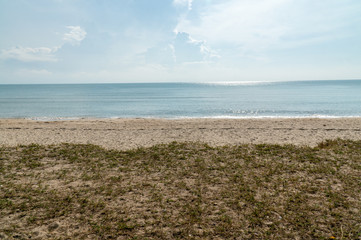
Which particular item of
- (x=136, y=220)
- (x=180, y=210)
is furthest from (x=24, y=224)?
(x=180, y=210)

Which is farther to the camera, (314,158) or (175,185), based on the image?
(314,158)

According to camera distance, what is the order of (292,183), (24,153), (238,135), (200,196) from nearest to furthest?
1. (200,196)
2. (292,183)
3. (24,153)
4. (238,135)

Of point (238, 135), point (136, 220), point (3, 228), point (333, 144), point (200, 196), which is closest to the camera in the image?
point (3, 228)

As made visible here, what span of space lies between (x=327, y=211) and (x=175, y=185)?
4573mm

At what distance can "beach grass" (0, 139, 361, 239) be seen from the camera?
5512 millimetres

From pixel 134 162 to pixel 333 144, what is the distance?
10.9 meters

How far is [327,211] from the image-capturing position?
6125 millimetres

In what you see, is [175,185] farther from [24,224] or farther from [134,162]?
[24,224]

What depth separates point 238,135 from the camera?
1727 centimetres

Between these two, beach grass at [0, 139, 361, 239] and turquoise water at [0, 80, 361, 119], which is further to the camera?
turquoise water at [0, 80, 361, 119]

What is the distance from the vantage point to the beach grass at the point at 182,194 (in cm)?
551

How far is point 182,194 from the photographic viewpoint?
7.23 meters

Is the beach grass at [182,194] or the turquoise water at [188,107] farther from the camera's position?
the turquoise water at [188,107]

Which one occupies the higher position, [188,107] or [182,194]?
[188,107]
